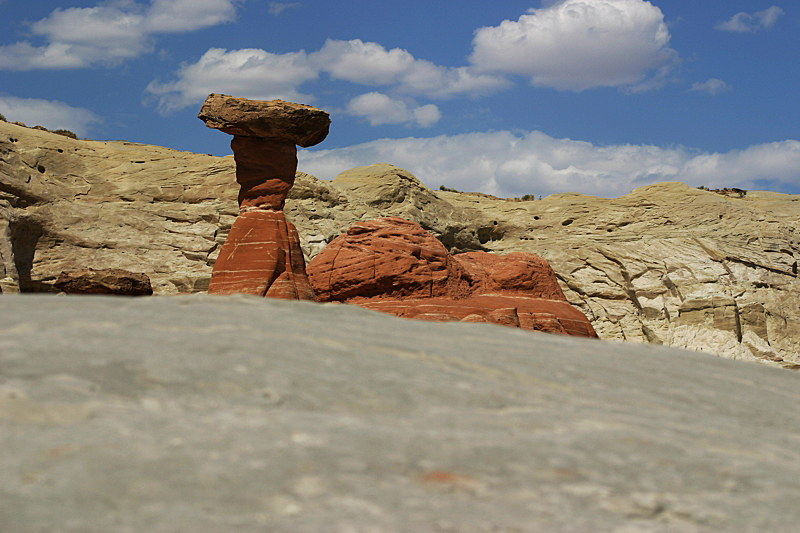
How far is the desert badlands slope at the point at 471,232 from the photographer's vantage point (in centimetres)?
2420

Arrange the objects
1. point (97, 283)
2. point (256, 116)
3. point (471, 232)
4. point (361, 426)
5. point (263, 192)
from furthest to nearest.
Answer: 1. point (471, 232)
2. point (97, 283)
3. point (263, 192)
4. point (256, 116)
5. point (361, 426)

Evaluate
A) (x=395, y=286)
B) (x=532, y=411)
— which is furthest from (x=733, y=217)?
(x=532, y=411)

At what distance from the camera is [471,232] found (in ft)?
105

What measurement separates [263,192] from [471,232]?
17.5 metres

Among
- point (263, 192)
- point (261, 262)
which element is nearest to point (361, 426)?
point (261, 262)

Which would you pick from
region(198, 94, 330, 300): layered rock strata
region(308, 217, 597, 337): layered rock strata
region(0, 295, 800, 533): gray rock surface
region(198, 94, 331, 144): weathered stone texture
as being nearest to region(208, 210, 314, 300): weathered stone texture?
region(198, 94, 330, 300): layered rock strata

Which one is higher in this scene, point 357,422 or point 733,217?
point 733,217

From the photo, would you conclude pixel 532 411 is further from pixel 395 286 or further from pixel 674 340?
pixel 674 340

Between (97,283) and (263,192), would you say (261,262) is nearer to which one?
(263,192)

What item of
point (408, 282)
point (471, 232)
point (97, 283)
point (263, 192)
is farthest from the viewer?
point (471, 232)

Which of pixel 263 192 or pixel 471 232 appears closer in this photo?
pixel 263 192

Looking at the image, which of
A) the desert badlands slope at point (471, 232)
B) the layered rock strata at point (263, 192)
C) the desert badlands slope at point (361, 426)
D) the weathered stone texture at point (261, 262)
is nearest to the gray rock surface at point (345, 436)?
the desert badlands slope at point (361, 426)

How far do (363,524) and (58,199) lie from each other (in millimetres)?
26039

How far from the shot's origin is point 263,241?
15.3 m
